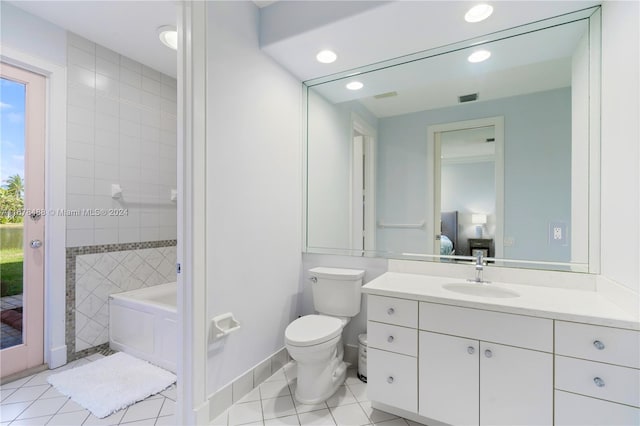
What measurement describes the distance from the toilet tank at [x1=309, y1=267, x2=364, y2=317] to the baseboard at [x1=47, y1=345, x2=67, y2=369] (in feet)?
6.54

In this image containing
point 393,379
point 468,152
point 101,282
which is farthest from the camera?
point 101,282

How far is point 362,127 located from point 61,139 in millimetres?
2402

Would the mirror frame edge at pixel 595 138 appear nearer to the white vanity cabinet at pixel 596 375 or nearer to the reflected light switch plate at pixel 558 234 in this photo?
the reflected light switch plate at pixel 558 234

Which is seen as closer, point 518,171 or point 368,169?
point 518,171

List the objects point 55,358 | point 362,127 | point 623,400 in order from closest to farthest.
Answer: point 623,400 < point 55,358 < point 362,127

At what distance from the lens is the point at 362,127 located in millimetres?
2627

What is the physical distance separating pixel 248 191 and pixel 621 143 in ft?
6.51

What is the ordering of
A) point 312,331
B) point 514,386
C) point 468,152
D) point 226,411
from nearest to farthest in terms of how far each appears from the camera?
point 514,386
point 226,411
point 312,331
point 468,152

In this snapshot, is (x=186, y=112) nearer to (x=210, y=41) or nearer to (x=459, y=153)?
(x=210, y=41)

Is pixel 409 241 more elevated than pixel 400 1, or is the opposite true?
pixel 400 1

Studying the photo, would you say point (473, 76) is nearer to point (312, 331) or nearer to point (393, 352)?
point (393, 352)

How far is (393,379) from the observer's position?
1.65 m

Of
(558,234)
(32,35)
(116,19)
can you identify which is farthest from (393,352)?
(32,35)

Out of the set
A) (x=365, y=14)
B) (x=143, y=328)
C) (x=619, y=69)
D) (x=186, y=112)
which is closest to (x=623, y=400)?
(x=619, y=69)
